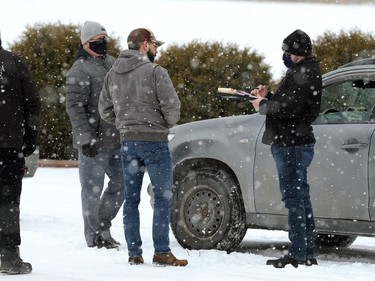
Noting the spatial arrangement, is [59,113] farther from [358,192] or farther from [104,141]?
[358,192]

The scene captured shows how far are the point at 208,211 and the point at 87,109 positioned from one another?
142 centimetres

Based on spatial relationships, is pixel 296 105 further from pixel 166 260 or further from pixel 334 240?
pixel 334 240

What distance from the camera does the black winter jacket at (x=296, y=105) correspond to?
809 centimetres

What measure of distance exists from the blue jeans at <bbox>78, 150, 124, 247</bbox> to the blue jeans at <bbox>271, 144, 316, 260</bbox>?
6.03 feet

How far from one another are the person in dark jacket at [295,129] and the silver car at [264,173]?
16.4 inches

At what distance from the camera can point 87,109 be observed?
9531mm

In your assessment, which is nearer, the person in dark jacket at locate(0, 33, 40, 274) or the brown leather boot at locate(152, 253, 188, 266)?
the person in dark jacket at locate(0, 33, 40, 274)

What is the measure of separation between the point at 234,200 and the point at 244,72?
9657 millimetres

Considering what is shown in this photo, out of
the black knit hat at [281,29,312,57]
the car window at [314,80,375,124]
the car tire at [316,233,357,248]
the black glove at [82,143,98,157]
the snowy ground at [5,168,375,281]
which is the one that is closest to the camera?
the snowy ground at [5,168,375,281]

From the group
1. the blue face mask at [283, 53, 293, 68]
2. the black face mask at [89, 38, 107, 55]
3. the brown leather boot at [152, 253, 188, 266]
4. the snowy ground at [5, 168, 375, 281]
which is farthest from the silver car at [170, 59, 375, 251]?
the brown leather boot at [152, 253, 188, 266]

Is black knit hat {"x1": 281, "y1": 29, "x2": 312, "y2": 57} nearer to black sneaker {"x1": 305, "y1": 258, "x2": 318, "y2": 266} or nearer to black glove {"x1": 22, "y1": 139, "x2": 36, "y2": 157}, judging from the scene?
black sneaker {"x1": 305, "y1": 258, "x2": 318, "y2": 266}

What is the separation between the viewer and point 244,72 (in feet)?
61.3

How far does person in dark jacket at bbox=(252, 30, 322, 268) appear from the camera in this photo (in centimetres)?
810

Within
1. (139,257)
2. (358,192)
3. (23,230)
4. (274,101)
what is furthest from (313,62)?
(23,230)
